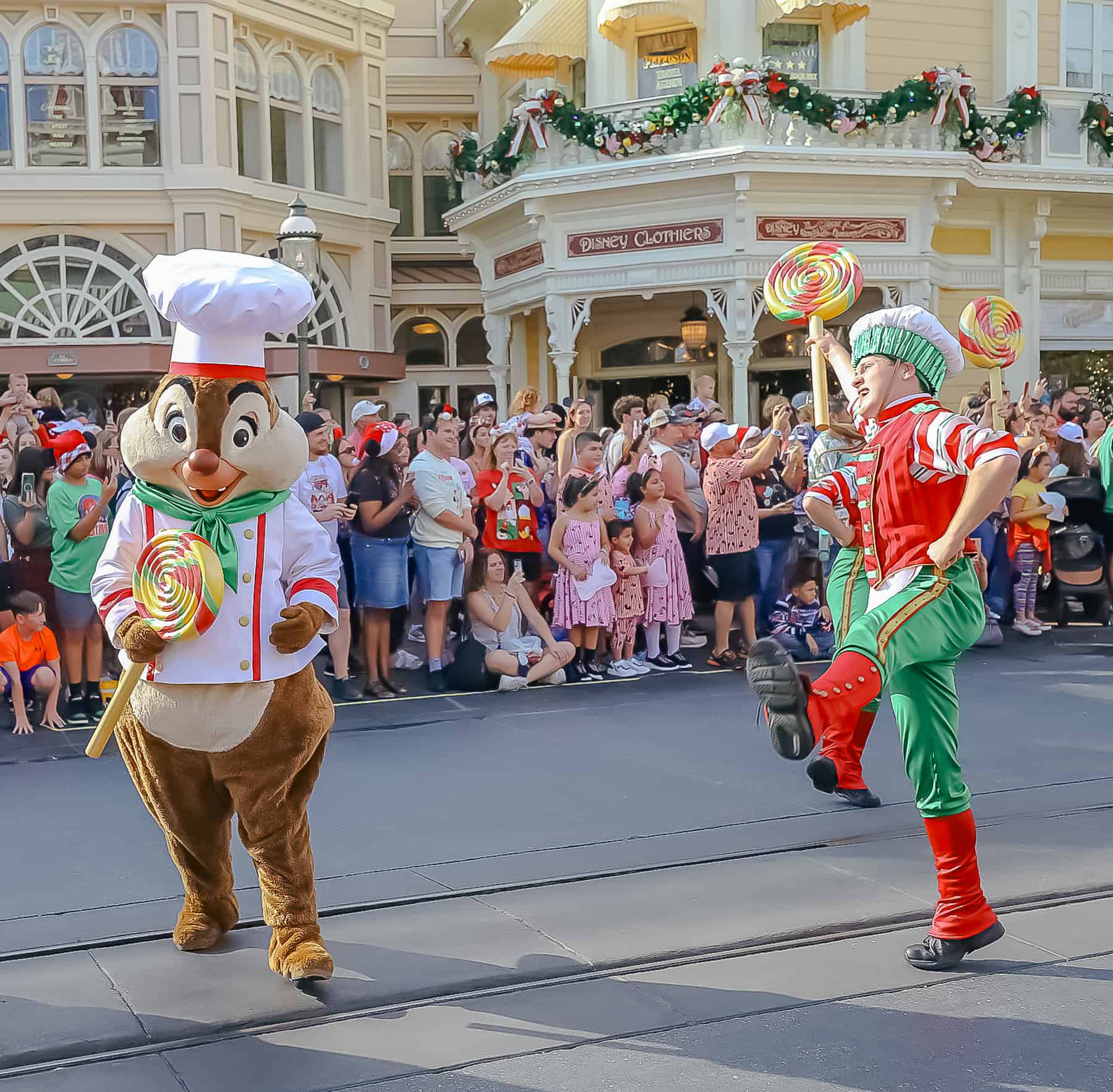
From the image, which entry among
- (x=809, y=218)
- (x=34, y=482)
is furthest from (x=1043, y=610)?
(x=34, y=482)

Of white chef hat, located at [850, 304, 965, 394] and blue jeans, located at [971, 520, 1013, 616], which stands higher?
white chef hat, located at [850, 304, 965, 394]

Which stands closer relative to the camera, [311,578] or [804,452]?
[311,578]

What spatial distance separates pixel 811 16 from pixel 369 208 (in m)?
7.42

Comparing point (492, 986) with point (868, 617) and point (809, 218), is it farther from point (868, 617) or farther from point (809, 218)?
point (809, 218)

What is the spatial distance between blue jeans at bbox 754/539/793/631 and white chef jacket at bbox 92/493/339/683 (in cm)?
610

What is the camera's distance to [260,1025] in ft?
12.7

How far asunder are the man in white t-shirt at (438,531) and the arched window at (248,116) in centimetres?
1192

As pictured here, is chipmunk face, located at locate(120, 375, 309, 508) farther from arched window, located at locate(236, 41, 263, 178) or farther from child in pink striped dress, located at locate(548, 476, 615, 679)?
arched window, located at locate(236, 41, 263, 178)

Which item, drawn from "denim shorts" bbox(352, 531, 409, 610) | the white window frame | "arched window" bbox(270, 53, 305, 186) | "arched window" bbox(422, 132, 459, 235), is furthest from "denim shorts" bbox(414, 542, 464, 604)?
"arched window" bbox(422, 132, 459, 235)

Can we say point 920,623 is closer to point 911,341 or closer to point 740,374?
point 911,341

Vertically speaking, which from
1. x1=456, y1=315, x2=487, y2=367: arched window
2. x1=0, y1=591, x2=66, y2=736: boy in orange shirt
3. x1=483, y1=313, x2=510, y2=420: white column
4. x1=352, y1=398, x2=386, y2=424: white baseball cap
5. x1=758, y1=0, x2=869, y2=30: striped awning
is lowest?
x1=0, y1=591, x2=66, y2=736: boy in orange shirt

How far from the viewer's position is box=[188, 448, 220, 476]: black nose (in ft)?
13.2

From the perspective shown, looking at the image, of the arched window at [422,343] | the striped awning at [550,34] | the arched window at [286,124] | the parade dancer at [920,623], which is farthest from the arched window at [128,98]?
the parade dancer at [920,623]

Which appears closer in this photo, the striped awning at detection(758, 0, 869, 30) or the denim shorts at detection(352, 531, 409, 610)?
the denim shorts at detection(352, 531, 409, 610)
